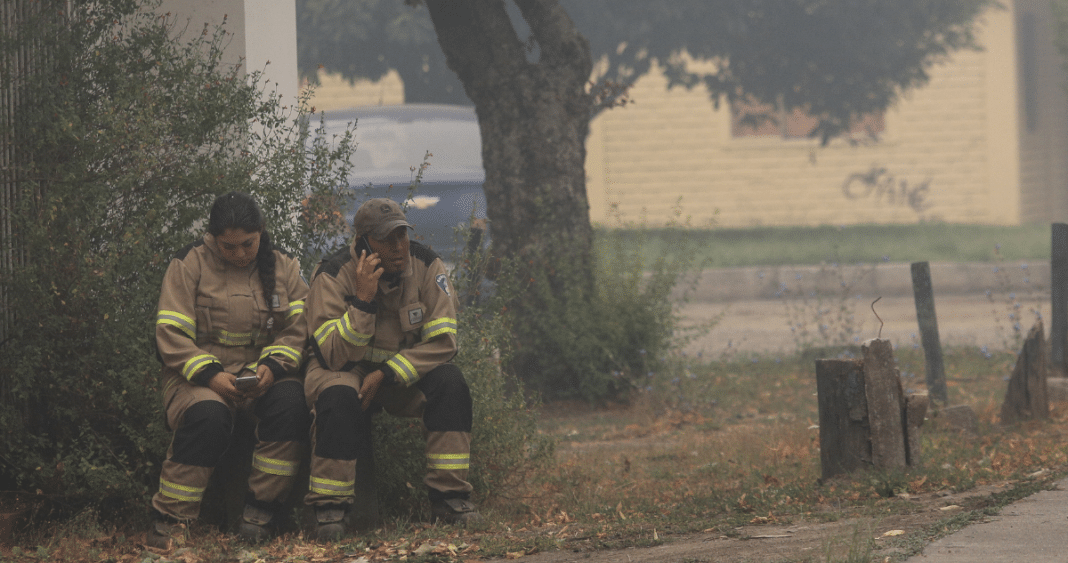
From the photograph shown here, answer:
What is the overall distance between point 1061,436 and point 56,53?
532 centimetres

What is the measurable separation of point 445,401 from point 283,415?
0.62 metres

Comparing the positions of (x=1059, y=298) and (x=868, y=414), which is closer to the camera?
(x=868, y=414)

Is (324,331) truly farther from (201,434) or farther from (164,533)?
(164,533)

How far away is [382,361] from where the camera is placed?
4.60m

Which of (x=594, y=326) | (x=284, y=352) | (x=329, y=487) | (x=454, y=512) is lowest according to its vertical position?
(x=454, y=512)

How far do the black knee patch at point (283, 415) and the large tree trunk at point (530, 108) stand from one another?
14.4ft

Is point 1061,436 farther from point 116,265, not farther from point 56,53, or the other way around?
point 56,53

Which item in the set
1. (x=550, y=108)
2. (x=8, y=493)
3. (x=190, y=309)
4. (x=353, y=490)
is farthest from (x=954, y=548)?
(x=550, y=108)

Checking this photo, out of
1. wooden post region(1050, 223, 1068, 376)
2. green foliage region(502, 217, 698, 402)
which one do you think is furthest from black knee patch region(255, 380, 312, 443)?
wooden post region(1050, 223, 1068, 376)

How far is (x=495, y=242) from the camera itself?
903 centimetres

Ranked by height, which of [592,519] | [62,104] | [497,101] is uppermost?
[497,101]

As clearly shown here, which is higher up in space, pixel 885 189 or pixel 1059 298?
pixel 885 189

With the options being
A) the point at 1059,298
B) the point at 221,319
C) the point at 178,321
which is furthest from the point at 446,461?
the point at 1059,298

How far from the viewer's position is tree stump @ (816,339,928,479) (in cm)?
502
